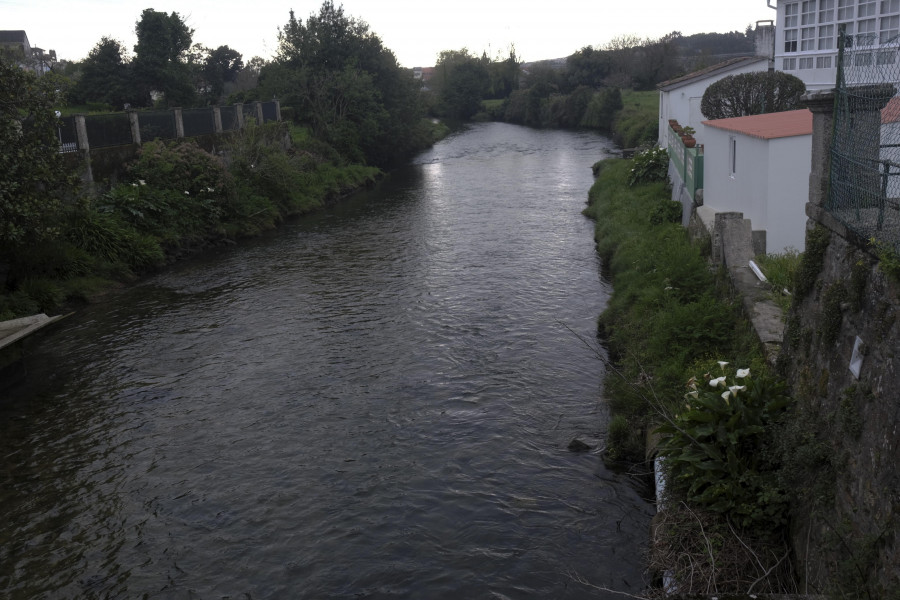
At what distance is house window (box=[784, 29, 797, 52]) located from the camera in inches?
1198

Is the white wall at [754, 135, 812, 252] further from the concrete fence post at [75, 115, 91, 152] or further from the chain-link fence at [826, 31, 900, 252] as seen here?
the concrete fence post at [75, 115, 91, 152]

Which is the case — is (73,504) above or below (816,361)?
below

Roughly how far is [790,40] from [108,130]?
2541cm

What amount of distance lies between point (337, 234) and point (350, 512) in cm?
1699

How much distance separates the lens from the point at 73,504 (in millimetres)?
9516

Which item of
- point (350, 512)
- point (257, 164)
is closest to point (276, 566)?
point (350, 512)

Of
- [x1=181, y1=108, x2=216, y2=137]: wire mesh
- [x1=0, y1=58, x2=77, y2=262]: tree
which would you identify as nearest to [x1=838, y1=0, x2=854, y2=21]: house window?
[x1=181, y1=108, x2=216, y2=137]: wire mesh

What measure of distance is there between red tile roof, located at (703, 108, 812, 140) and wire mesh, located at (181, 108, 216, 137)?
20147 mm

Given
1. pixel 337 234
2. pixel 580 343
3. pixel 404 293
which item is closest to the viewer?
pixel 580 343

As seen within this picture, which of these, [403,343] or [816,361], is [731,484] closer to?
[816,361]

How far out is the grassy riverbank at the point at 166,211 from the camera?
17.8 m

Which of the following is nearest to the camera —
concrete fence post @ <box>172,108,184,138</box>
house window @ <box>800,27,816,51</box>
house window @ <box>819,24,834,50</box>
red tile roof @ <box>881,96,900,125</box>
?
red tile roof @ <box>881,96,900,125</box>

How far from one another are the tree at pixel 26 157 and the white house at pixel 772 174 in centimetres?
1366

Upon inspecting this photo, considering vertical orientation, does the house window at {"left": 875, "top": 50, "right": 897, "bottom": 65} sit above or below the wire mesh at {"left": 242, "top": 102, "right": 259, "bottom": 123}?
below
